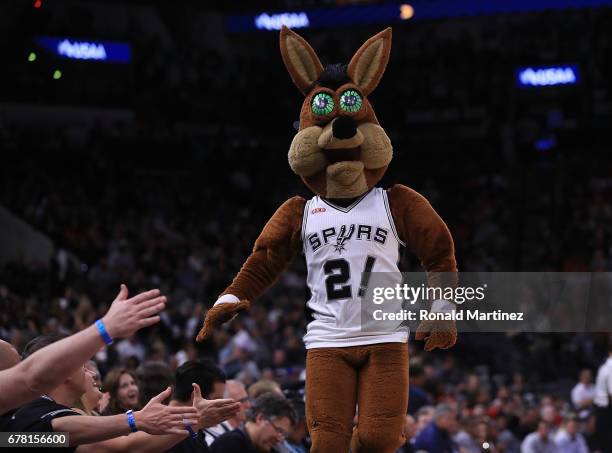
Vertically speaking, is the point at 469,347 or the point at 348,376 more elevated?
the point at 469,347

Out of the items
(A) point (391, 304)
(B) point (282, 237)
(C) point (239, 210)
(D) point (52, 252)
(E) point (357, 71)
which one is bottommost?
(A) point (391, 304)

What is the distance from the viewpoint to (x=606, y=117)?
18109mm

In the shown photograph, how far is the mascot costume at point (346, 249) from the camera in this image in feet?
15.9

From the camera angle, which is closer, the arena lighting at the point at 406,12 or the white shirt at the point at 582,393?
the white shirt at the point at 582,393

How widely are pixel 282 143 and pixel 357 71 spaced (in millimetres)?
16284

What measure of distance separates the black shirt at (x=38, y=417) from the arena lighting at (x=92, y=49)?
13004mm

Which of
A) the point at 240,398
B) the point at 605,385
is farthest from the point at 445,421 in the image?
the point at 605,385

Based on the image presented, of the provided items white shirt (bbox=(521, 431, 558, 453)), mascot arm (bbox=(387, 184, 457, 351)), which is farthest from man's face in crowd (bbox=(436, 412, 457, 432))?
mascot arm (bbox=(387, 184, 457, 351))

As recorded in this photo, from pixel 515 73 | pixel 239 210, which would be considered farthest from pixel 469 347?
pixel 239 210

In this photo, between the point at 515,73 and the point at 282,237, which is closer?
the point at 282,237

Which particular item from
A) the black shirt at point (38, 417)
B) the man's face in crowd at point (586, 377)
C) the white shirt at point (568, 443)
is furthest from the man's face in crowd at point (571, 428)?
the black shirt at point (38, 417)

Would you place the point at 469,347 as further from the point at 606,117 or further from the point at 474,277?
the point at 474,277

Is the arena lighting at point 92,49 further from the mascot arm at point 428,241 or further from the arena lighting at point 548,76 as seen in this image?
the mascot arm at point 428,241

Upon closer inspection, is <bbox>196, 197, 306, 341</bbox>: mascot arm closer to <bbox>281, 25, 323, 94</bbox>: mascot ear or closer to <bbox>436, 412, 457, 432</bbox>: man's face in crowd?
<bbox>281, 25, 323, 94</bbox>: mascot ear
